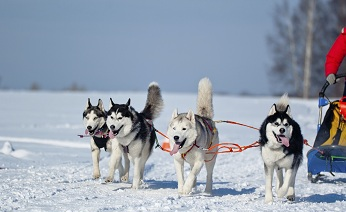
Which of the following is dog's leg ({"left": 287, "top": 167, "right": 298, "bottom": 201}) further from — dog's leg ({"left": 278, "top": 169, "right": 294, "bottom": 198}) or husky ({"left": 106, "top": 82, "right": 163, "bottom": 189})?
husky ({"left": 106, "top": 82, "right": 163, "bottom": 189})

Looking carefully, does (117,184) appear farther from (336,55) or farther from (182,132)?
(336,55)

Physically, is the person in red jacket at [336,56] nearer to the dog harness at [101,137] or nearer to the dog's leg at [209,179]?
the dog's leg at [209,179]

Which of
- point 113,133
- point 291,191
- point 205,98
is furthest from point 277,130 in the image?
point 113,133

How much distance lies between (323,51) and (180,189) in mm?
22187

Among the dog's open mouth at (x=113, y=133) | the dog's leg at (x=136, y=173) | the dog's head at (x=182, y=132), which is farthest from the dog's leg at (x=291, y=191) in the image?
the dog's open mouth at (x=113, y=133)

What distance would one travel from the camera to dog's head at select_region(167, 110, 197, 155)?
5828mm

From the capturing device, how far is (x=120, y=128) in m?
6.30

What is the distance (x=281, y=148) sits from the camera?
556 centimetres

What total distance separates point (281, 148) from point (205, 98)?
49.8 inches

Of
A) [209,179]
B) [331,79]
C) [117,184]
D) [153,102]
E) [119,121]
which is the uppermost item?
[331,79]

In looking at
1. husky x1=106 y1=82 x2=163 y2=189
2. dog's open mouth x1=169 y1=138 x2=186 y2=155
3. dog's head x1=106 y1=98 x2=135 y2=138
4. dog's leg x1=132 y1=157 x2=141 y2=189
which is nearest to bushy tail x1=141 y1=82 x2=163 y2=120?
husky x1=106 y1=82 x2=163 y2=189

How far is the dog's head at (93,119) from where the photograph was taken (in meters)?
6.82

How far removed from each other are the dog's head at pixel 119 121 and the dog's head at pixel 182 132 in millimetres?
530

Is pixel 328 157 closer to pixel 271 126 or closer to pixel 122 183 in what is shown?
pixel 271 126
